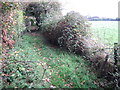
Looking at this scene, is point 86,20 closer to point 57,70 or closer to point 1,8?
point 57,70

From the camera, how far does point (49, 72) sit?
345 cm

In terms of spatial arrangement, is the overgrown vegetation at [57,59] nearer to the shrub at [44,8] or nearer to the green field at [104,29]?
the green field at [104,29]

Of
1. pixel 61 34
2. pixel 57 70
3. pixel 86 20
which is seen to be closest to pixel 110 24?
pixel 86 20

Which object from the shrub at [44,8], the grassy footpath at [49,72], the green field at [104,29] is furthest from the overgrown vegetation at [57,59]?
the shrub at [44,8]

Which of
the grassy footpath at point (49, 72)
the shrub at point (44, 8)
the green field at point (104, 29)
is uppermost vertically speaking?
the shrub at point (44, 8)

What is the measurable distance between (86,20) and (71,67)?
260cm

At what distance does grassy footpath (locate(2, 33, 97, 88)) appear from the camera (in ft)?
8.29

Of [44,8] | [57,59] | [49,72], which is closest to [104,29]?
[57,59]

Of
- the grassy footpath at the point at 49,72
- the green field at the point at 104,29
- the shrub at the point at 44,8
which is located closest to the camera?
the grassy footpath at the point at 49,72

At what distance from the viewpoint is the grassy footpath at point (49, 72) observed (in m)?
2.53

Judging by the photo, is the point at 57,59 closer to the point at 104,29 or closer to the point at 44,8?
the point at 104,29

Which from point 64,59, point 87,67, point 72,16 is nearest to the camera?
point 87,67

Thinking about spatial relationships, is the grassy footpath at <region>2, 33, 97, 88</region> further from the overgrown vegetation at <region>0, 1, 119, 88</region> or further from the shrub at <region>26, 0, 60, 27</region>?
the shrub at <region>26, 0, 60, 27</region>

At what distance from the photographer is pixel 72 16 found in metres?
5.17
